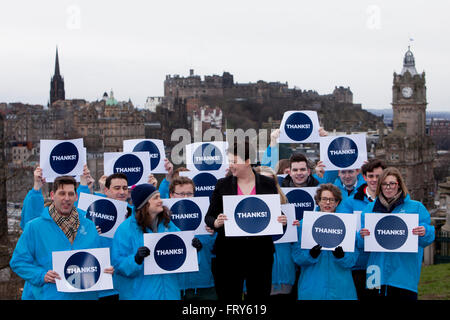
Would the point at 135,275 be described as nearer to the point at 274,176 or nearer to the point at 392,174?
the point at 274,176

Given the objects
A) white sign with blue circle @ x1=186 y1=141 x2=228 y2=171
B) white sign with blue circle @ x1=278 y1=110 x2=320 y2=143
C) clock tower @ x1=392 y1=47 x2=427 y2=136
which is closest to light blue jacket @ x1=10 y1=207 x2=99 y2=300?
white sign with blue circle @ x1=186 y1=141 x2=228 y2=171

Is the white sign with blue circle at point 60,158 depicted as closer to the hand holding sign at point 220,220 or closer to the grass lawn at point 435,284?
the hand holding sign at point 220,220

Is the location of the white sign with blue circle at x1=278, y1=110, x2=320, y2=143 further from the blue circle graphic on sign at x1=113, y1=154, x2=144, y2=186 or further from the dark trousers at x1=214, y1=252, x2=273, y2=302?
the dark trousers at x1=214, y1=252, x2=273, y2=302

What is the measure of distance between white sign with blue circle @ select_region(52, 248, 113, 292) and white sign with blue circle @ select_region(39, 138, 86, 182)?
7.01 ft

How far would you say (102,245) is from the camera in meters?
6.09

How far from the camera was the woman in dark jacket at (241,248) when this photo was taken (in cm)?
595

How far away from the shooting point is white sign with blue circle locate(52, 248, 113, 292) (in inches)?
225

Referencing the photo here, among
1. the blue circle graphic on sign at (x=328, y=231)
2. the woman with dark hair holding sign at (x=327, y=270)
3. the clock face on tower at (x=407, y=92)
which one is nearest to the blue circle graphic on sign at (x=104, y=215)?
the woman with dark hair holding sign at (x=327, y=270)

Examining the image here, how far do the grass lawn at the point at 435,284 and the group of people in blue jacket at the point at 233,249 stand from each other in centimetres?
386

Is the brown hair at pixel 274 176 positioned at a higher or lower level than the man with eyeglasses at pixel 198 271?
higher

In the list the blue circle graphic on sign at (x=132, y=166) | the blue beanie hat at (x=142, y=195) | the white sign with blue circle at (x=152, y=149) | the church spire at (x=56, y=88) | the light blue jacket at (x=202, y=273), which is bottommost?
the light blue jacket at (x=202, y=273)
